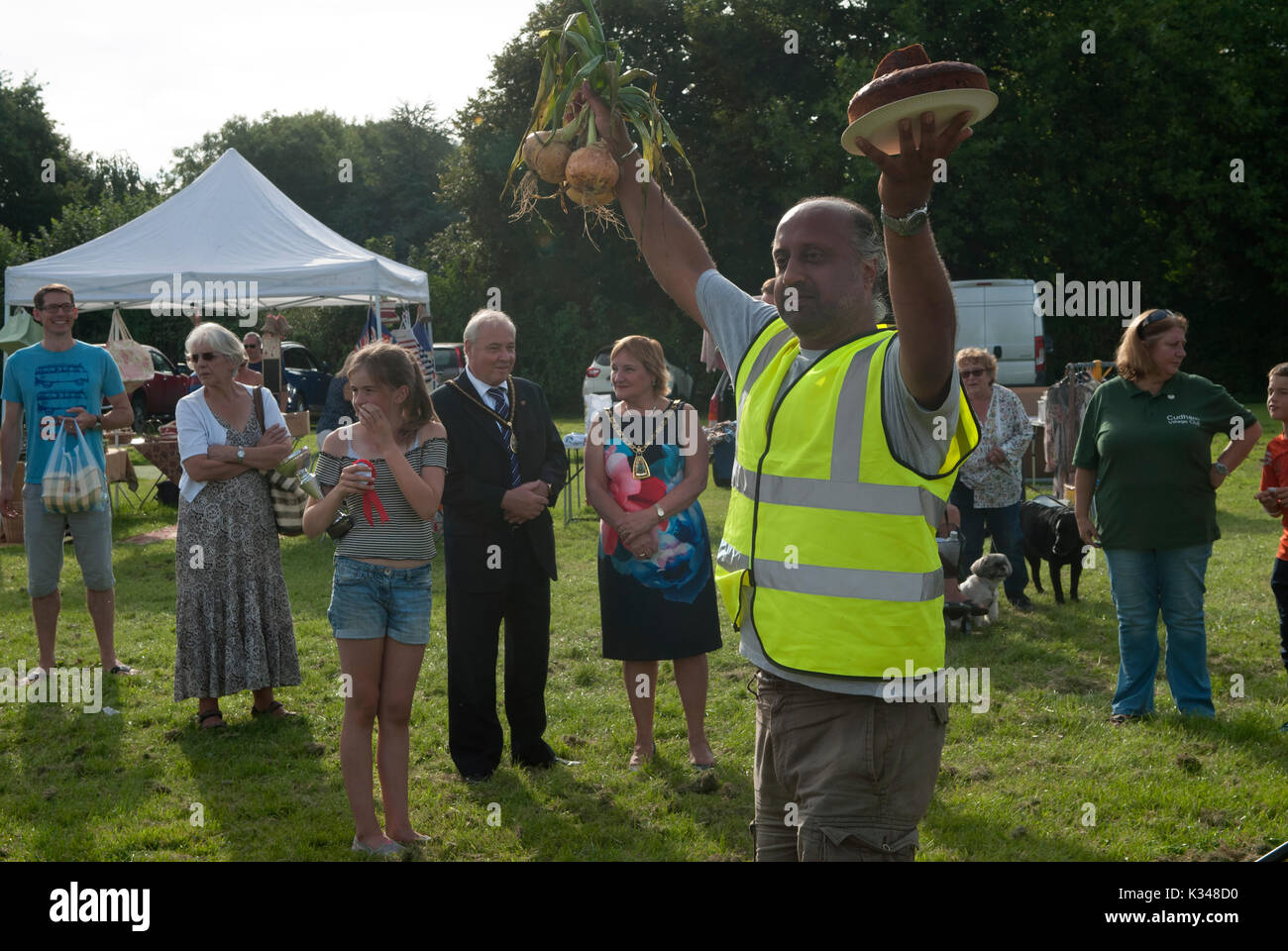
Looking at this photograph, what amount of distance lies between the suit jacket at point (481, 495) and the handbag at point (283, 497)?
1095 mm

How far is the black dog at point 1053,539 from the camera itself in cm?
878

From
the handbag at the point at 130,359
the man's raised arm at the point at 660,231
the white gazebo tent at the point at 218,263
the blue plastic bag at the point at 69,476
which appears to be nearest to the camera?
the man's raised arm at the point at 660,231

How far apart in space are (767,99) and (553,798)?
25994mm

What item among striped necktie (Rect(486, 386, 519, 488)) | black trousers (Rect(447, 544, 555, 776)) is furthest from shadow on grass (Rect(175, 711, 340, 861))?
striped necktie (Rect(486, 386, 519, 488))

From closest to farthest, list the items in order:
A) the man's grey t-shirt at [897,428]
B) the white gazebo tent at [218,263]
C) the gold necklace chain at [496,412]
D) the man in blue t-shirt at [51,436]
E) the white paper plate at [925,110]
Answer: the white paper plate at [925,110], the man's grey t-shirt at [897,428], the gold necklace chain at [496,412], the man in blue t-shirt at [51,436], the white gazebo tent at [218,263]

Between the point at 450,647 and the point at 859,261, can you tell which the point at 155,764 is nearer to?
the point at 450,647

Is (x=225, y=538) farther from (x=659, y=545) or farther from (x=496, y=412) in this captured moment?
(x=659, y=545)

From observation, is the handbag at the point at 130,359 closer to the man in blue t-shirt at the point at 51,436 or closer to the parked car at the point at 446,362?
the parked car at the point at 446,362

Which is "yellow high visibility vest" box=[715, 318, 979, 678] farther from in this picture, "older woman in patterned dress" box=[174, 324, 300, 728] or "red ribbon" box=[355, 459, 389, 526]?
"older woman in patterned dress" box=[174, 324, 300, 728]

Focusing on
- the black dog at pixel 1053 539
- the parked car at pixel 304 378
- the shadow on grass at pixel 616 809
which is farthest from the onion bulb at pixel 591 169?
the parked car at pixel 304 378

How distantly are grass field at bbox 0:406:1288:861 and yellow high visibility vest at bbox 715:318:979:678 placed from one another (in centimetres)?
243

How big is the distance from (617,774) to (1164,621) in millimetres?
2979

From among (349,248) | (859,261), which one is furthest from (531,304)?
(859,261)

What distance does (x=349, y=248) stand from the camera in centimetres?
1353
